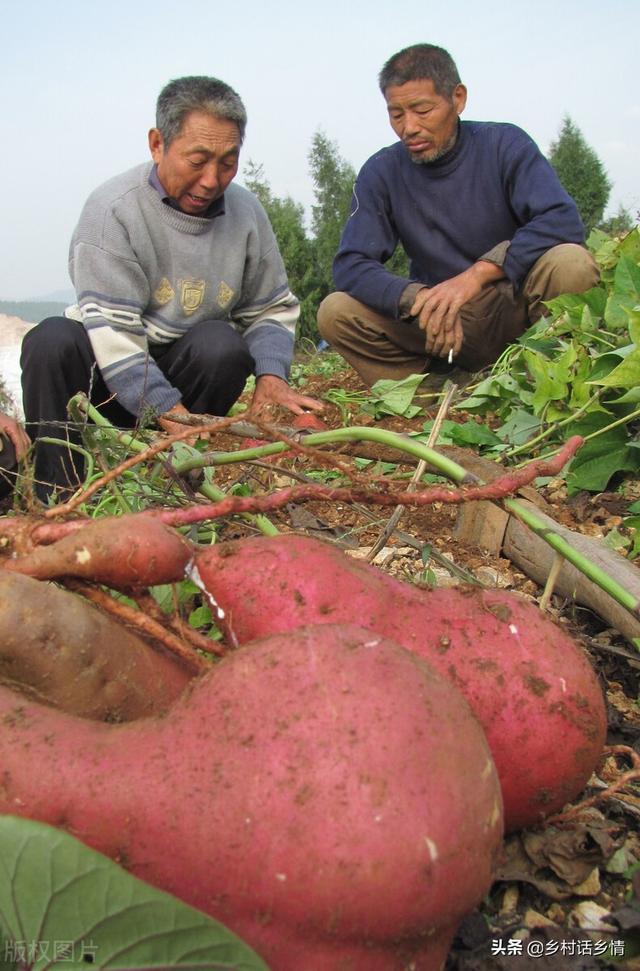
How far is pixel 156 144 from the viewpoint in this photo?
114 inches

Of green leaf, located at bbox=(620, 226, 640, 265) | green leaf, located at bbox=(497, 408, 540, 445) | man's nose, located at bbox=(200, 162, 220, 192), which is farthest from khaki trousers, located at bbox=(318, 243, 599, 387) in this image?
man's nose, located at bbox=(200, 162, 220, 192)

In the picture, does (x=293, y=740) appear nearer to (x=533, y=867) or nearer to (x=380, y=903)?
(x=380, y=903)

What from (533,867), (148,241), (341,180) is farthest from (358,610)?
(341,180)

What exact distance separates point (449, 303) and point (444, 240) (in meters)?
0.61

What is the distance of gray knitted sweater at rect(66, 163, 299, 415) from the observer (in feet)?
9.12

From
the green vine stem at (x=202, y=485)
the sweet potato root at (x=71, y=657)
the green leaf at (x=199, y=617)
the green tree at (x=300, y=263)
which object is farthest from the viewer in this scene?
the green tree at (x=300, y=263)

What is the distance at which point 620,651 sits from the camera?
4.33 feet

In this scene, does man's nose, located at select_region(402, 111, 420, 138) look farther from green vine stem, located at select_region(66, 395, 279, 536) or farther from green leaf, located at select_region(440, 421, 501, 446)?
green vine stem, located at select_region(66, 395, 279, 536)

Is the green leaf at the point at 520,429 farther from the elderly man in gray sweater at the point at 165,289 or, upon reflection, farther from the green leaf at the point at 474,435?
the elderly man in gray sweater at the point at 165,289

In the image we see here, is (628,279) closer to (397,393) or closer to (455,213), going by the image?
(397,393)

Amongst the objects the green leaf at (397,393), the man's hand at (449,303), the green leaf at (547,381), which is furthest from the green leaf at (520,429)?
the man's hand at (449,303)

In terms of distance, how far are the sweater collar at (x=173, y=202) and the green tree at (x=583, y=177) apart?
979 centimetres

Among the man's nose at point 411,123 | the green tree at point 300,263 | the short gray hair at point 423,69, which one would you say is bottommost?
the green tree at point 300,263

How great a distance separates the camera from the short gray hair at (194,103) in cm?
273
